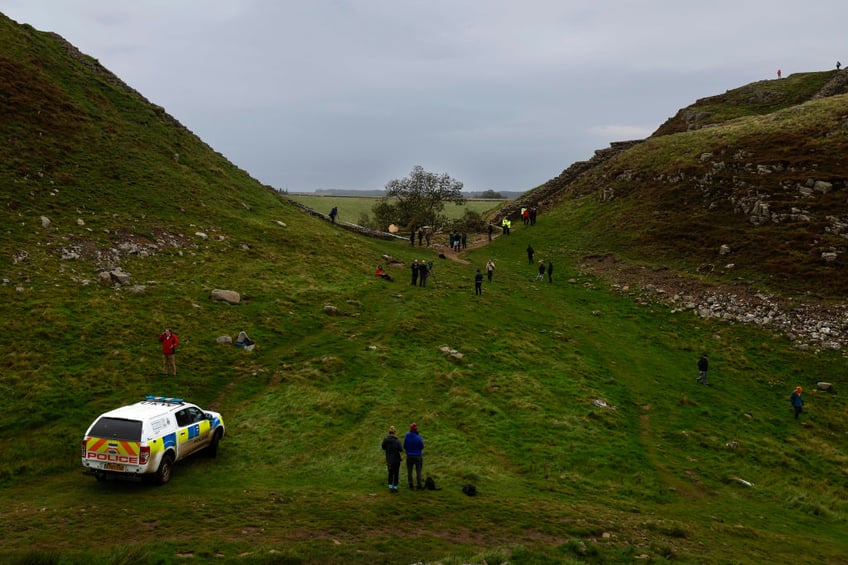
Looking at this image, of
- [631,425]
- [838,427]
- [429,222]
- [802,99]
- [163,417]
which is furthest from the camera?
[802,99]

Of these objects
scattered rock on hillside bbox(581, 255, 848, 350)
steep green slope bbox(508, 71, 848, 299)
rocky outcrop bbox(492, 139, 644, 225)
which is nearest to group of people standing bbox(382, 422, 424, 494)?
scattered rock on hillside bbox(581, 255, 848, 350)

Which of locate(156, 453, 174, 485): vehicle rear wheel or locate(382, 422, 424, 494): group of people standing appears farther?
locate(382, 422, 424, 494): group of people standing

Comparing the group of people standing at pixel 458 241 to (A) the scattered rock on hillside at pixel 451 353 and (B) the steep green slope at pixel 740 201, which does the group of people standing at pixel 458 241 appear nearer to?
(B) the steep green slope at pixel 740 201

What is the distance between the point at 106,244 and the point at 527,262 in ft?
137

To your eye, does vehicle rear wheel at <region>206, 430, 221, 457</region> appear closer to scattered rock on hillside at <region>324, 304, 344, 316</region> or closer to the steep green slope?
scattered rock on hillside at <region>324, 304, 344, 316</region>

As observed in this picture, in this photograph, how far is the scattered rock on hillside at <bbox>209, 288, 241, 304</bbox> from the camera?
37875 mm

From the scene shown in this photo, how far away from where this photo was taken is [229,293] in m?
38.5

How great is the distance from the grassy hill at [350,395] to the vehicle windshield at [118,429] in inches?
71.8

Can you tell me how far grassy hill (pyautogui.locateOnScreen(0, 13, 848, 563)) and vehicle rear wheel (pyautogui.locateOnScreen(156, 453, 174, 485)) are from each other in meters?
0.33

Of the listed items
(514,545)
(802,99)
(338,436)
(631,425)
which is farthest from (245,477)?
(802,99)

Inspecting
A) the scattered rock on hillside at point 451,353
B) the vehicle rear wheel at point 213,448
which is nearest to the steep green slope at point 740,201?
the scattered rock on hillside at point 451,353

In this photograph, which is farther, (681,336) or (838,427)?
(681,336)

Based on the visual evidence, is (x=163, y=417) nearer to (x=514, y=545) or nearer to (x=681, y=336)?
(x=514, y=545)

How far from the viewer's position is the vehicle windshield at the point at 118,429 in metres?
18.0
